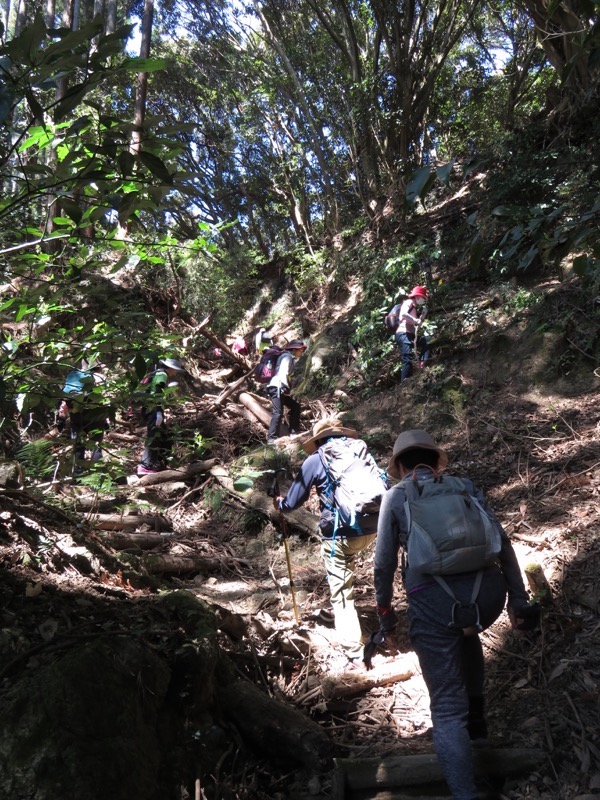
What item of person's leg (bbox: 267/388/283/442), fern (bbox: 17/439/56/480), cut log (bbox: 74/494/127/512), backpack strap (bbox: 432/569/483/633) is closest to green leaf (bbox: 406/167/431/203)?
backpack strap (bbox: 432/569/483/633)

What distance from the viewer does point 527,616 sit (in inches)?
110

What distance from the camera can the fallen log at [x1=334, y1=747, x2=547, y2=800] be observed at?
278 centimetres

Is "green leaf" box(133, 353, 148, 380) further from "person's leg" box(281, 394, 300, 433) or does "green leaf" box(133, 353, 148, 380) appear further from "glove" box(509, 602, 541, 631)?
"person's leg" box(281, 394, 300, 433)

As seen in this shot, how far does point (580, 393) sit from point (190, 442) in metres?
5.73

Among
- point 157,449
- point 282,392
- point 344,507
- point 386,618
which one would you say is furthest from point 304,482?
point 282,392

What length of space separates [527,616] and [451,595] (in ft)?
1.50

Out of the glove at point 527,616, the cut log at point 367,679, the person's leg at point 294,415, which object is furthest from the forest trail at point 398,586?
the person's leg at point 294,415

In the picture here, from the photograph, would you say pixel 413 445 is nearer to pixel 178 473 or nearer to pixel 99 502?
pixel 99 502

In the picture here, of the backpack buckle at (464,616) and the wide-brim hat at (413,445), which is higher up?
the wide-brim hat at (413,445)

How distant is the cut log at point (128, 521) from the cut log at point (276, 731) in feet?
9.70

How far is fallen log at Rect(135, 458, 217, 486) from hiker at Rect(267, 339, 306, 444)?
1479mm

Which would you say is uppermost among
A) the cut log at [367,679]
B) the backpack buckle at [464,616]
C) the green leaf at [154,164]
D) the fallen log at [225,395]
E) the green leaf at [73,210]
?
the green leaf at [73,210]

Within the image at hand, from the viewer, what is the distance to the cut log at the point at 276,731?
2938 millimetres

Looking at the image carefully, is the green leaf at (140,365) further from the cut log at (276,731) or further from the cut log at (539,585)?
the cut log at (539,585)
